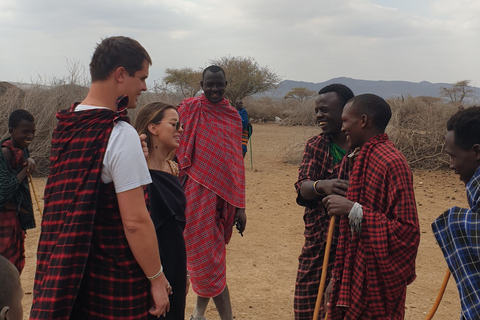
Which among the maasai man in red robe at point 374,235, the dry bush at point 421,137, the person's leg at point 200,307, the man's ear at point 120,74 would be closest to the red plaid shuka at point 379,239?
the maasai man in red robe at point 374,235

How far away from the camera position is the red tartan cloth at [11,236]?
149 inches

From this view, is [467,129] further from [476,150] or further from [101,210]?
[101,210]

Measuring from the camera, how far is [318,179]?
295 cm

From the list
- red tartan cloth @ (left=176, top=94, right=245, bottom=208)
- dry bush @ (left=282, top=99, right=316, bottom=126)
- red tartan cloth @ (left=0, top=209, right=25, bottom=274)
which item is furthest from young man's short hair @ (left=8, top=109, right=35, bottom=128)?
dry bush @ (left=282, top=99, right=316, bottom=126)

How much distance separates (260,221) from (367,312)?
16.0 feet

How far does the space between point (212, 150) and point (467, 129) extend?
7.08 ft

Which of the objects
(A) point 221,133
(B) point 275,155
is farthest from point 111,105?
(B) point 275,155

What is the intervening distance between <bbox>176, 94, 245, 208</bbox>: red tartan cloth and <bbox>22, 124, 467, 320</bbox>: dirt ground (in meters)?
1.18

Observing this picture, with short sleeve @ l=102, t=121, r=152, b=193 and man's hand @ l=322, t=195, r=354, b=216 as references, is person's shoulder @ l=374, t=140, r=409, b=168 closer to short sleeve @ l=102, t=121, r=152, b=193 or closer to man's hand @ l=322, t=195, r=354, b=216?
man's hand @ l=322, t=195, r=354, b=216

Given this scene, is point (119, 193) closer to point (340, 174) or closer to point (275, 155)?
point (340, 174)

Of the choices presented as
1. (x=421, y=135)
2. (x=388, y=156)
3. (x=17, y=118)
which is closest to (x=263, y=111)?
(x=421, y=135)

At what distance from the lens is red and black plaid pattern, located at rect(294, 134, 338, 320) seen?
9.49 feet

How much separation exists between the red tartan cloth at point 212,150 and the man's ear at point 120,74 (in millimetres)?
1764

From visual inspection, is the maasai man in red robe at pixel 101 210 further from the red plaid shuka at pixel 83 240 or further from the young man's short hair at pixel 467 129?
the young man's short hair at pixel 467 129
